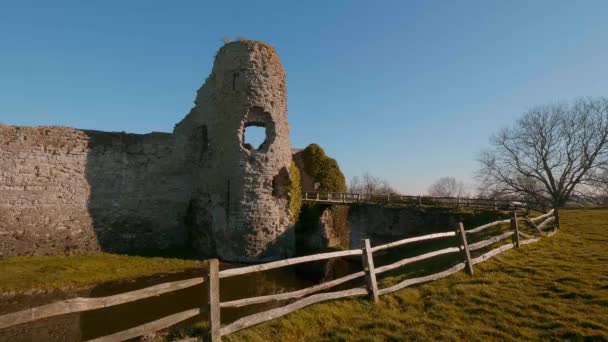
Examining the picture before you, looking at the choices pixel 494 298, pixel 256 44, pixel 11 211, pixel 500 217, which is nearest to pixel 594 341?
pixel 494 298

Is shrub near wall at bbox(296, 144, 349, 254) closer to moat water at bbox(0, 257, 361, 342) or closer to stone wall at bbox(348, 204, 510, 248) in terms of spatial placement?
stone wall at bbox(348, 204, 510, 248)

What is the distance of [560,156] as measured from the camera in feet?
93.4

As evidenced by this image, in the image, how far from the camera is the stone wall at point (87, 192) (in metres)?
15.5

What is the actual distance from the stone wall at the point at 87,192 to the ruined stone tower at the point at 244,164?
8.01 feet

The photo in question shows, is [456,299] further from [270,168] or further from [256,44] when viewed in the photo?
[256,44]

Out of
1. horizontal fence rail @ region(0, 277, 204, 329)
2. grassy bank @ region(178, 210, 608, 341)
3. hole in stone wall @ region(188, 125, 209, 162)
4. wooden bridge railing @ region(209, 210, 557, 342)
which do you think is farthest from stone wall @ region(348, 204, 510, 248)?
horizontal fence rail @ region(0, 277, 204, 329)

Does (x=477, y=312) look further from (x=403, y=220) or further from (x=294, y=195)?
(x=294, y=195)

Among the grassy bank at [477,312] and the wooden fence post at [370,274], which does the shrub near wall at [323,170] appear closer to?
the grassy bank at [477,312]

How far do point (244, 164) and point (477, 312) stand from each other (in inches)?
521

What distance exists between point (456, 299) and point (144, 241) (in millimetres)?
17183

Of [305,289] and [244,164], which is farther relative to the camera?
[244,164]

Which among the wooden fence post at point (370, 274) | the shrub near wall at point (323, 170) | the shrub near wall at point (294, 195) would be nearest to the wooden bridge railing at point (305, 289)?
the wooden fence post at point (370, 274)

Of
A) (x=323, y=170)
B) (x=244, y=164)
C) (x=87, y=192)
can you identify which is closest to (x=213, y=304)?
(x=244, y=164)

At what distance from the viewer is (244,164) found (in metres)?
17.1
